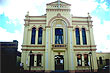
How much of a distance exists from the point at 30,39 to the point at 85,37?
12.2 meters

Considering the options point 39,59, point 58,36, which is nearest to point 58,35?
point 58,36

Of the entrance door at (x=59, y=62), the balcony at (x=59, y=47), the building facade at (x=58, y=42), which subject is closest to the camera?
the building facade at (x=58, y=42)

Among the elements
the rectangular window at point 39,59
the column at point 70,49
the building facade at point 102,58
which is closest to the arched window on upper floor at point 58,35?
the column at point 70,49

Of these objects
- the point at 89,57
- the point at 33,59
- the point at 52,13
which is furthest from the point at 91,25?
the point at 33,59

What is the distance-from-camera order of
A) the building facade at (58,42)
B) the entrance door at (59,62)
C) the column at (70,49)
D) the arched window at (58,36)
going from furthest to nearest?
the arched window at (58,36), the entrance door at (59,62), the building facade at (58,42), the column at (70,49)

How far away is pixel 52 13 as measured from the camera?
74.0ft

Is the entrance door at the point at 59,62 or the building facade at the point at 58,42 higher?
the building facade at the point at 58,42

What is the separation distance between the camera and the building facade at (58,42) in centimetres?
2013

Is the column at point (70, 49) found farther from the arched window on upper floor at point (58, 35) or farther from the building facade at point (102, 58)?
the building facade at point (102, 58)

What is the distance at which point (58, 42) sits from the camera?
21.5 meters

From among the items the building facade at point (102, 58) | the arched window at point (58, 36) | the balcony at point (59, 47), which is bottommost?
the building facade at point (102, 58)

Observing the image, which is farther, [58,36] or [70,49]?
[58,36]

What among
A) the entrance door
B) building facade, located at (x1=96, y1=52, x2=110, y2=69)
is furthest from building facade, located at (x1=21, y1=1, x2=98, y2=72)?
building facade, located at (x1=96, y1=52, x2=110, y2=69)

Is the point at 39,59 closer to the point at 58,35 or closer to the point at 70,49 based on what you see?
the point at 58,35
